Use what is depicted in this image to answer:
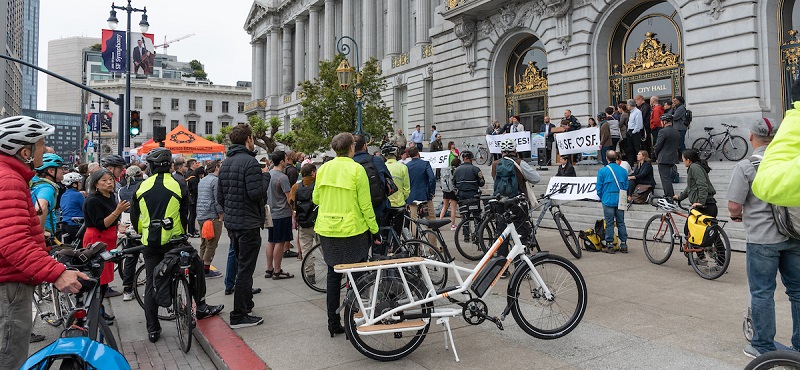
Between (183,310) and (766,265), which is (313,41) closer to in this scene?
(183,310)

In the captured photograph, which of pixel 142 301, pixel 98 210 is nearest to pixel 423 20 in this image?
pixel 142 301

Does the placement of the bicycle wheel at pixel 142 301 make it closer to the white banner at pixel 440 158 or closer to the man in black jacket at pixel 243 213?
the man in black jacket at pixel 243 213

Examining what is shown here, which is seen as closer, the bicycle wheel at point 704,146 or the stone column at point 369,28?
the bicycle wheel at point 704,146

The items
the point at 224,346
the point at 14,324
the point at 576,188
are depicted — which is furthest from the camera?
the point at 576,188

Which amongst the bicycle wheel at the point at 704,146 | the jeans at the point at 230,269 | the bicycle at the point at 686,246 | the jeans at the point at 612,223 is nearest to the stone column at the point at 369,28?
the bicycle wheel at the point at 704,146

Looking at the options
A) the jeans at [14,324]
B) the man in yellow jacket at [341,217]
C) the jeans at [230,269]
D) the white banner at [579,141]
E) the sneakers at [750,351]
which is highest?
the white banner at [579,141]

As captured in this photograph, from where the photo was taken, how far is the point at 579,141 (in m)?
15.7

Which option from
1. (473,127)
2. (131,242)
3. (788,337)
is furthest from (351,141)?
(473,127)

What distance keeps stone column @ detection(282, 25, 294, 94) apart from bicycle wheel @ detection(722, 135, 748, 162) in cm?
5107

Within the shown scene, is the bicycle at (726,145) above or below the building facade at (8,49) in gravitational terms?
below

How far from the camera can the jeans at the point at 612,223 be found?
33.3 ft

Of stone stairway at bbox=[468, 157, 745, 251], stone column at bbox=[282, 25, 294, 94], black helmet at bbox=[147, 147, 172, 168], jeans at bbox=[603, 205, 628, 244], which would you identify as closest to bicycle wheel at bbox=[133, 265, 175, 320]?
black helmet at bbox=[147, 147, 172, 168]

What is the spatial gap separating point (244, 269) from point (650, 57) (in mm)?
18332

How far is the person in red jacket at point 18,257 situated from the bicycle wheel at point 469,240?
7617 mm
